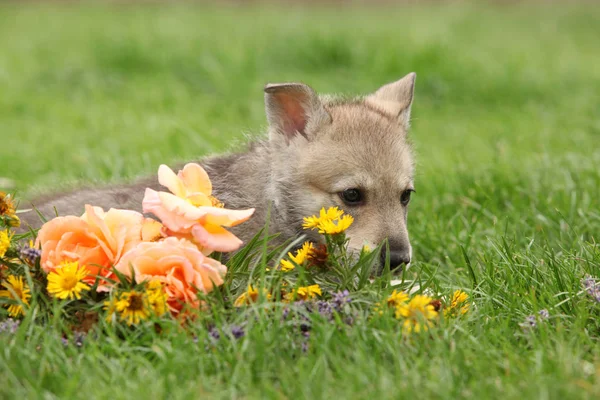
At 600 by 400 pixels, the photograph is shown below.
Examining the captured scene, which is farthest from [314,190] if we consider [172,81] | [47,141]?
[172,81]

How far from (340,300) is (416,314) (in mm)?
298

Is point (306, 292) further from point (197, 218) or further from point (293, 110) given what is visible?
point (293, 110)

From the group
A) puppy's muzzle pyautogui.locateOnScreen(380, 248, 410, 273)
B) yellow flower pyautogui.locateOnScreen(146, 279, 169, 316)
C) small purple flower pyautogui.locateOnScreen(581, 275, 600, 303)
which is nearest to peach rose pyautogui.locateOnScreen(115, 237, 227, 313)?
yellow flower pyautogui.locateOnScreen(146, 279, 169, 316)

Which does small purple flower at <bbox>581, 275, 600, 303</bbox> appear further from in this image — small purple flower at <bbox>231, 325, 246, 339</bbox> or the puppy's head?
small purple flower at <bbox>231, 325, 246, 339</bbox>

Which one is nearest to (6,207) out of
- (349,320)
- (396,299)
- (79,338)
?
(79,338)

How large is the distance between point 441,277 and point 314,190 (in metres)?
0.79

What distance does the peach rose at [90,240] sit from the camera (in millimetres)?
3174

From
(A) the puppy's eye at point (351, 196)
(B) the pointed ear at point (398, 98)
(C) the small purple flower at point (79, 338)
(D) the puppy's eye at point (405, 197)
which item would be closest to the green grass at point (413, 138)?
(C) the small purple flower at point (79, 338)

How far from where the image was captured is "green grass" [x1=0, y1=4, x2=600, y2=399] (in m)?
2.61

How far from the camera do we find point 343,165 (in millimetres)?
3857

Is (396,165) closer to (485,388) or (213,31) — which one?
(485,388)

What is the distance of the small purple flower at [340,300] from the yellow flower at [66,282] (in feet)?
3.08

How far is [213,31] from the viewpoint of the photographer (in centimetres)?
1108

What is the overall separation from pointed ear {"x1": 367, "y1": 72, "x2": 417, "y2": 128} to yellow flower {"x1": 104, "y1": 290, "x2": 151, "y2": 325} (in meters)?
2.00
